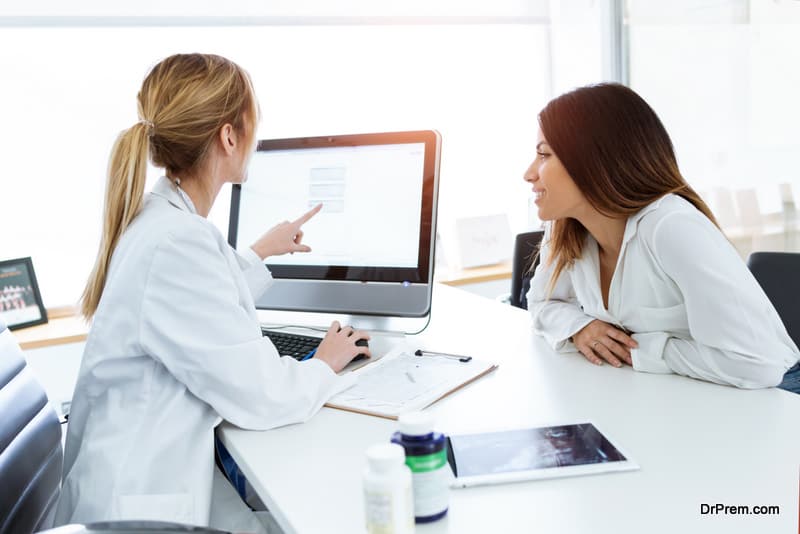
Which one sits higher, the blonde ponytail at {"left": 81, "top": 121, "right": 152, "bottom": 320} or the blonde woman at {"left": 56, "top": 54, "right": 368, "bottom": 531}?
the blonde ponytail at {"left": 81, "top": 121, "right": 152, "bottom": 320}

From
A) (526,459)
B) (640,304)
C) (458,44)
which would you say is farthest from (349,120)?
(526,459)

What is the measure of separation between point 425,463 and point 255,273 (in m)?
0.93

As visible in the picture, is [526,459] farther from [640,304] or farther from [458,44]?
[458,44]

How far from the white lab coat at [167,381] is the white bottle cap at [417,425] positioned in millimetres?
374

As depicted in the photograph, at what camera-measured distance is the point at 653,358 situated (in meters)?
1.18

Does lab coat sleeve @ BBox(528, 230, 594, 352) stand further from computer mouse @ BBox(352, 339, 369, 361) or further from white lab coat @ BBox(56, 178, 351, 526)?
white lab coat @ BBox(56, 178, 351, 526)

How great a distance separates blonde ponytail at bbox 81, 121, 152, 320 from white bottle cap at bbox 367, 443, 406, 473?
698 millimetres

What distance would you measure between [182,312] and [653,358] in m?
0.79

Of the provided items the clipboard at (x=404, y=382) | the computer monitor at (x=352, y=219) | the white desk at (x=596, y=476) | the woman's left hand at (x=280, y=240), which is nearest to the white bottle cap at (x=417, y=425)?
the white desk at (x=596, y=476)

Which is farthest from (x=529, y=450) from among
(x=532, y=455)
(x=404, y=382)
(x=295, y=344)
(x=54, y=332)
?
(x=54, y=332)

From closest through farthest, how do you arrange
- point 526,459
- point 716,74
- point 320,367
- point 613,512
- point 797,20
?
1. point 613,512
2. point 526,459
3. point 320,367
4. point 797,20
5. point 716,74

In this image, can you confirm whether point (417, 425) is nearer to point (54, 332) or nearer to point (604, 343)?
point (604, 343)

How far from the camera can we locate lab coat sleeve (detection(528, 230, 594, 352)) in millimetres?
1351

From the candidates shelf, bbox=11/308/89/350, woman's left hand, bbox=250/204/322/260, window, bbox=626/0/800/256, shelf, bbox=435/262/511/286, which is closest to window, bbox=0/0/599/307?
shelf, bbox=11/308/89/350
